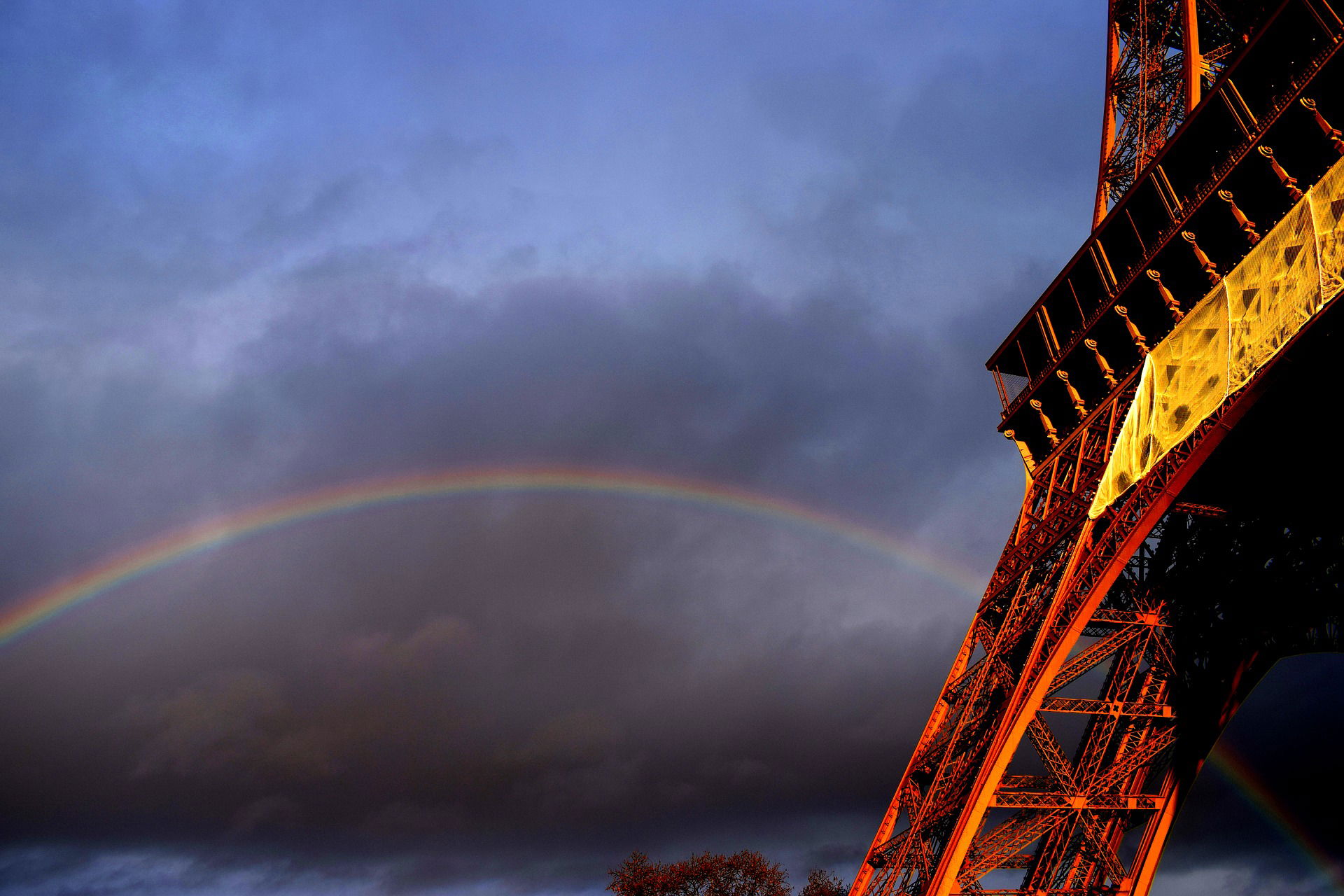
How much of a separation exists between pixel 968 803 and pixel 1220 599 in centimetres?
996

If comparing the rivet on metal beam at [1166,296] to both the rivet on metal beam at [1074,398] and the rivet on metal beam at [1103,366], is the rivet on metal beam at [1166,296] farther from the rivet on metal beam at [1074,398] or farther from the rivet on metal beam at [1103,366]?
the rivet on metal beam at [1074,398]

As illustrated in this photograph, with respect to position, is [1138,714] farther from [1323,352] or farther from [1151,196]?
[1151,196]

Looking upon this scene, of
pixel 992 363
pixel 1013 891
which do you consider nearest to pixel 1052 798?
pixel 1013 891

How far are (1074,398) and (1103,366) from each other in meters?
1.65

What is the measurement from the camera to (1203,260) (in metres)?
24.5

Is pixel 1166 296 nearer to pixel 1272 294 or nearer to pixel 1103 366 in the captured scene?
pixel 1103 366

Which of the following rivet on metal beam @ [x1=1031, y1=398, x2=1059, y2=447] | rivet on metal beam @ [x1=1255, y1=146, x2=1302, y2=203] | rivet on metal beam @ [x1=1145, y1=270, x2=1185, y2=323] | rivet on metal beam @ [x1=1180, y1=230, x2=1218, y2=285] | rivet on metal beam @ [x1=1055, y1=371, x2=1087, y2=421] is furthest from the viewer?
rivet on metal beam @ [x1=1031, y1=398, x2=1059, y2=447]

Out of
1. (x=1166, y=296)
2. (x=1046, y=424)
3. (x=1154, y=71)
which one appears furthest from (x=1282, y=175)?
(x=1154, y=71)

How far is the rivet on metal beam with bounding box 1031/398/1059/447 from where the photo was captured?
101 ft

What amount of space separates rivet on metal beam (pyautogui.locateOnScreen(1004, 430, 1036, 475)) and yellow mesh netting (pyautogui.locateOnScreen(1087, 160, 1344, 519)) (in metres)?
9.10

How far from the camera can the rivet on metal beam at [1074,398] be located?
2945 cm

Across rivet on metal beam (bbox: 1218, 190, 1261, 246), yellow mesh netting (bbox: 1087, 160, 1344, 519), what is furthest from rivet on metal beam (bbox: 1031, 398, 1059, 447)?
rivet on metal beam (bbox: 1218, 190, 1261, 246)

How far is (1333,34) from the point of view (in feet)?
71.1

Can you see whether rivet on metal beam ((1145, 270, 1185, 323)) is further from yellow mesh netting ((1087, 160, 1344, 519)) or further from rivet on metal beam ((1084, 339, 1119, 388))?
yellow mesh netting ((1087, 160, 1344, 519))
